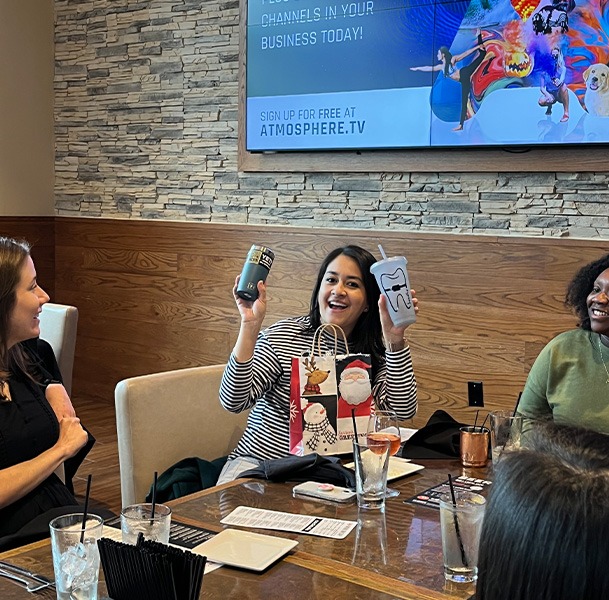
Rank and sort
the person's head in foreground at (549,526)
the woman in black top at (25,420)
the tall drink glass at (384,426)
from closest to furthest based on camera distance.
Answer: the person's head in foreground at (549,526), the tall drink glass at (384,426), the woman in black top at (25,420)

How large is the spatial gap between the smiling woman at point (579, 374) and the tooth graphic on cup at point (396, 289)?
498 mm

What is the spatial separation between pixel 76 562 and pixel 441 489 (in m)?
0.86

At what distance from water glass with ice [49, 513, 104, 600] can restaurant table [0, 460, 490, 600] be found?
1.5 inches

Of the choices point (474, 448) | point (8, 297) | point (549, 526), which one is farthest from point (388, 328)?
point (549, 526)

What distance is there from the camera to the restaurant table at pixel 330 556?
140cm

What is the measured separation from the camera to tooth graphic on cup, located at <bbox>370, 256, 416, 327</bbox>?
2355 millimetres

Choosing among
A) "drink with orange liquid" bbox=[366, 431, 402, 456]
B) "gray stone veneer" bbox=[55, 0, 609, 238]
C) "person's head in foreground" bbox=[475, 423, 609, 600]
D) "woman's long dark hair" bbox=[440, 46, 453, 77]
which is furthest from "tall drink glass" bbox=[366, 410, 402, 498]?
"woman's long dark hair" bbox=[440, 46, 453, 77]

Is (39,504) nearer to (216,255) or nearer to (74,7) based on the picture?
(216,255)

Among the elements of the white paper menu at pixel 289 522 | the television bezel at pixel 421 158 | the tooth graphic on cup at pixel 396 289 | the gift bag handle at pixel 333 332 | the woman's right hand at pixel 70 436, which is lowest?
the white paper menu at pixel 289 522

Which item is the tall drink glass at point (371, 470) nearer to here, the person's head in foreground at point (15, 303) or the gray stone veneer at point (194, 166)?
the person's head in foreground at point (15, 303)

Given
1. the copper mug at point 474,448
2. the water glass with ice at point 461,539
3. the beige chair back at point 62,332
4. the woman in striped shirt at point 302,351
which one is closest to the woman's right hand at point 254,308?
the woman in striped shirt at point 302,351

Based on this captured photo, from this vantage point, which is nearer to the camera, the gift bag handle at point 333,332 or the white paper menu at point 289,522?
the white paper menu at point 289,522

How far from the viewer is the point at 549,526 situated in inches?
28.3

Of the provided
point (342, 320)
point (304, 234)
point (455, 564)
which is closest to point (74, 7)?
point (304, 234)
